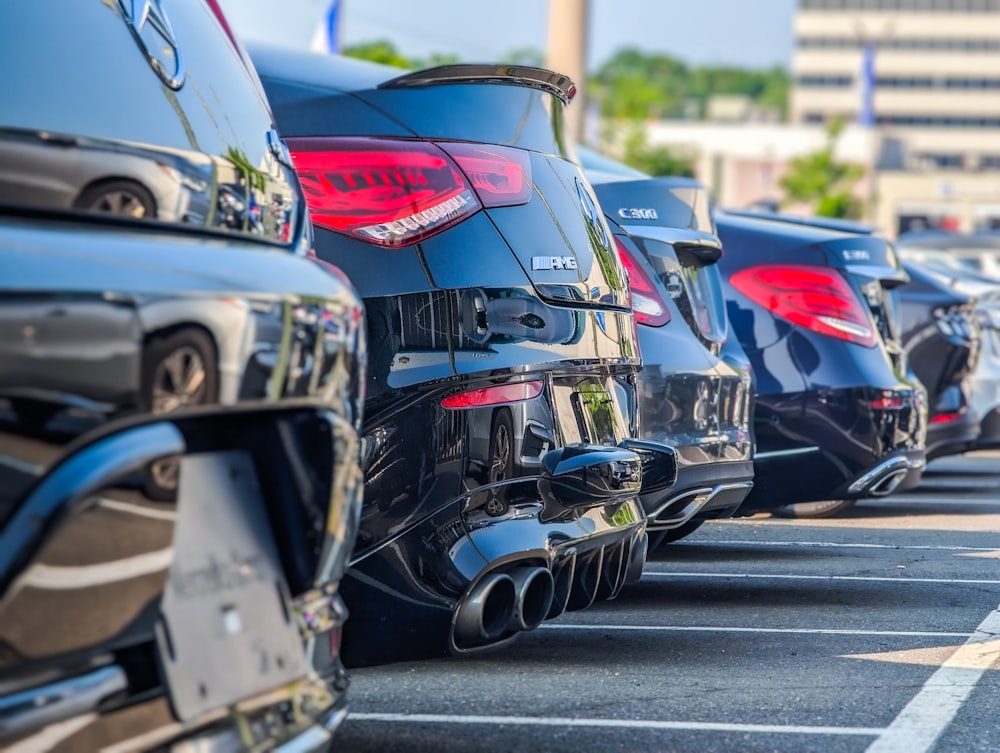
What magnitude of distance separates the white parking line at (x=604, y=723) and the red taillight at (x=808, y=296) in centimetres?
354

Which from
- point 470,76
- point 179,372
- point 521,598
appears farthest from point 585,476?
point 179,372

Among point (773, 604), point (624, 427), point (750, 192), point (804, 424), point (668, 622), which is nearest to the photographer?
point (624, 427)

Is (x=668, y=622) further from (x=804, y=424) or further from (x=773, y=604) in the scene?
(x=804, y=424)

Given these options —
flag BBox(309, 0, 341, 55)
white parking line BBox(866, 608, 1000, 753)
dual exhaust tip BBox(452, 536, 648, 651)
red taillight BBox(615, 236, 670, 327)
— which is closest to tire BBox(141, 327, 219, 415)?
dual exhaust tip BBox(452, 536, 648, 651)

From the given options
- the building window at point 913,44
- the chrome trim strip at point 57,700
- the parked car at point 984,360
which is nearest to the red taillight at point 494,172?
the chrome trim strip at point 57,700

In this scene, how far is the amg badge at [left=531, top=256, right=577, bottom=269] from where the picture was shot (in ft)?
14.0

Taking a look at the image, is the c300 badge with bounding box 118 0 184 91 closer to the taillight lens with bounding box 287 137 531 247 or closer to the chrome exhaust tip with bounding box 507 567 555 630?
the taillight lens with bounding box 287 137 531 247

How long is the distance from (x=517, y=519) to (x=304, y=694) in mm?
1283

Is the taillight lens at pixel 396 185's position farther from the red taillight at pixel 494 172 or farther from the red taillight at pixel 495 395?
the red taillight at pixel 495 395

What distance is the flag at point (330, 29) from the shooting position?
55.0 feet

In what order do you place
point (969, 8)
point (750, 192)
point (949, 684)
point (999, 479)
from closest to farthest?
point (949, 684) < point (999, 479) < point (750, 192) < point (969, 8)

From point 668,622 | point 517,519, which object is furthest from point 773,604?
point 517,519

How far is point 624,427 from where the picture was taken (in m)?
4.57

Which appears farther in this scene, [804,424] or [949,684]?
[804,424]
